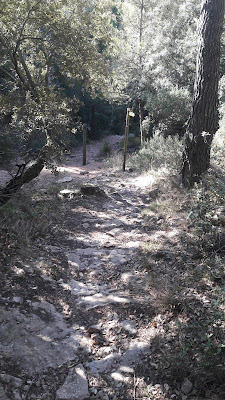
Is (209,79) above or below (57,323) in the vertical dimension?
above

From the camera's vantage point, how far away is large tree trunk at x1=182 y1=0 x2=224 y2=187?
18.3 ft

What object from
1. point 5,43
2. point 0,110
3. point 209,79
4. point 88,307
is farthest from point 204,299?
point 5,43

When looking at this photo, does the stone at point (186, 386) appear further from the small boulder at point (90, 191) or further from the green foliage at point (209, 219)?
the small boulder at point (90, 191)

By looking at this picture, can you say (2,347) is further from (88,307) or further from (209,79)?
(209,79)

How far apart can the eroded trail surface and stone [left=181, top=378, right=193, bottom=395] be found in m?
0.12

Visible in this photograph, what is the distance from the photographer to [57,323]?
9.56 ft

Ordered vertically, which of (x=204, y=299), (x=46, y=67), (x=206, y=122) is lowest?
(x=204, y=299)

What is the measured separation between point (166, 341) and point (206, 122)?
4.47m

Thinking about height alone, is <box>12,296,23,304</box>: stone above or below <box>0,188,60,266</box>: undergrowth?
below

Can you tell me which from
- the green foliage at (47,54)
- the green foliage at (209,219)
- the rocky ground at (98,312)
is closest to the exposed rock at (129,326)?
the rocky ground at (98,312)

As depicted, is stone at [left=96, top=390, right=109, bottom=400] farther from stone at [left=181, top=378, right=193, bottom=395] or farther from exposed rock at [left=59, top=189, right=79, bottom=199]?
exposed rock at [left=59, top=189, right=79, bottom=199]

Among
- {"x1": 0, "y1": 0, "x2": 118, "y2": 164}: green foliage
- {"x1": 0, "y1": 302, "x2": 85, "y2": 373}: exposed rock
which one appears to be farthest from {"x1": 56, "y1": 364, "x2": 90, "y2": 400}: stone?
{"x1": 0, "y1": 0, "x2": 118, "y2": 164}: green foliage

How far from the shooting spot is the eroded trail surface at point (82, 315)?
2.27m

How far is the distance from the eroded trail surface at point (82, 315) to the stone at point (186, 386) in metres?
0.12
